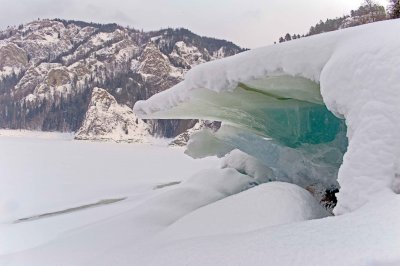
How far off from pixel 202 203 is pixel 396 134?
2676 mm

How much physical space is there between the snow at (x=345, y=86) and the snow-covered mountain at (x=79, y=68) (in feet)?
191

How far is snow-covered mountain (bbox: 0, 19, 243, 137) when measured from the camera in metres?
72.7

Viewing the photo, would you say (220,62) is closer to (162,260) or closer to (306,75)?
(306,75)

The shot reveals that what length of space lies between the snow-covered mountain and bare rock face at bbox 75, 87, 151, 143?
1.44 m

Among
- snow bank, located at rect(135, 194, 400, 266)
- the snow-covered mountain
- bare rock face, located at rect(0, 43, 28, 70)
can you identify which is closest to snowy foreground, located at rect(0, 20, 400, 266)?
snow bank, located at rect(135, 194, 400, 266)

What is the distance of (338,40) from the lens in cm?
279

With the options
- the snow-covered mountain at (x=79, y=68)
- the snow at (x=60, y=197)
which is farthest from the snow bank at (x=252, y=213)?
the snow-covered mountain at (x=79, y=68)

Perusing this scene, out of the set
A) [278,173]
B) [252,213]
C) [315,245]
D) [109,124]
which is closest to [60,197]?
[278,173]

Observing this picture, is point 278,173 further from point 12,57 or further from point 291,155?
point 12,57

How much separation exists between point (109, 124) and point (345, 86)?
225ft

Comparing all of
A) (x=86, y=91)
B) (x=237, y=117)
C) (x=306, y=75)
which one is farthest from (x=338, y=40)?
(x=86, y=91)

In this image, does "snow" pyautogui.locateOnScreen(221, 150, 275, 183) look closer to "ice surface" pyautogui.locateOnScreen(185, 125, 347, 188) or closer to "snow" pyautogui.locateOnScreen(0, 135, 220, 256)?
"ice surface" pyautogui.locateOnScreen(185, 125, 347, 188)

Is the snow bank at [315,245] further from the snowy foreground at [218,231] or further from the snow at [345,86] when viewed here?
the snow at [345,86]

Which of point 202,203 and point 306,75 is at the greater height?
point 306,75
